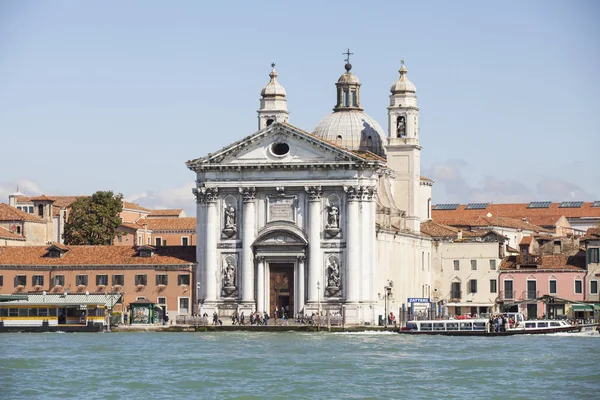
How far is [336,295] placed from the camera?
3083 inches

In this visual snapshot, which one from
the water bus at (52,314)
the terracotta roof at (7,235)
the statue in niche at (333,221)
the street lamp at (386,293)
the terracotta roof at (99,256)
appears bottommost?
the water bus at (52,314)

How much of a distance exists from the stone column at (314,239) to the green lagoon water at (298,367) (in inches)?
288

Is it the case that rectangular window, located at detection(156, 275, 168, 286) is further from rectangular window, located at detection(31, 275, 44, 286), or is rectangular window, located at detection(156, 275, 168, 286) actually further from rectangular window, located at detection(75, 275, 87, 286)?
rectangular window, located at detection(31, 275, 44, 286)

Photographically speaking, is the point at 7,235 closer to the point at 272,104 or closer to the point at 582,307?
the point at 272,104

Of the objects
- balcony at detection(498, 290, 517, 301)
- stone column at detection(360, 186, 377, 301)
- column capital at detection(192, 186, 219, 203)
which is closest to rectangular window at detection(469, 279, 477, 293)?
balcony at detection(498, 290, 517, 301)

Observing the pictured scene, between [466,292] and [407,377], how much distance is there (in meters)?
41.5

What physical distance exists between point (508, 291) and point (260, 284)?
17.5 meters

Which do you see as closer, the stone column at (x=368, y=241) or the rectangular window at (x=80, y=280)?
Result: the stone column at (x=368, y=241)

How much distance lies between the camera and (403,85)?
90875mm

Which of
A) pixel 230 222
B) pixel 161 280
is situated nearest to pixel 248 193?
pixel 230 222

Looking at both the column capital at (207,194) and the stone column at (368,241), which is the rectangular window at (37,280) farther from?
the stone column at (368,241)

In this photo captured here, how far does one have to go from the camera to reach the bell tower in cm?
9069

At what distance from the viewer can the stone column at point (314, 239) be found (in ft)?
256

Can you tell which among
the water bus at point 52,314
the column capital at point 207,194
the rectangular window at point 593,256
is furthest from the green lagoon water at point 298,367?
the rectangular window at point 593,256
